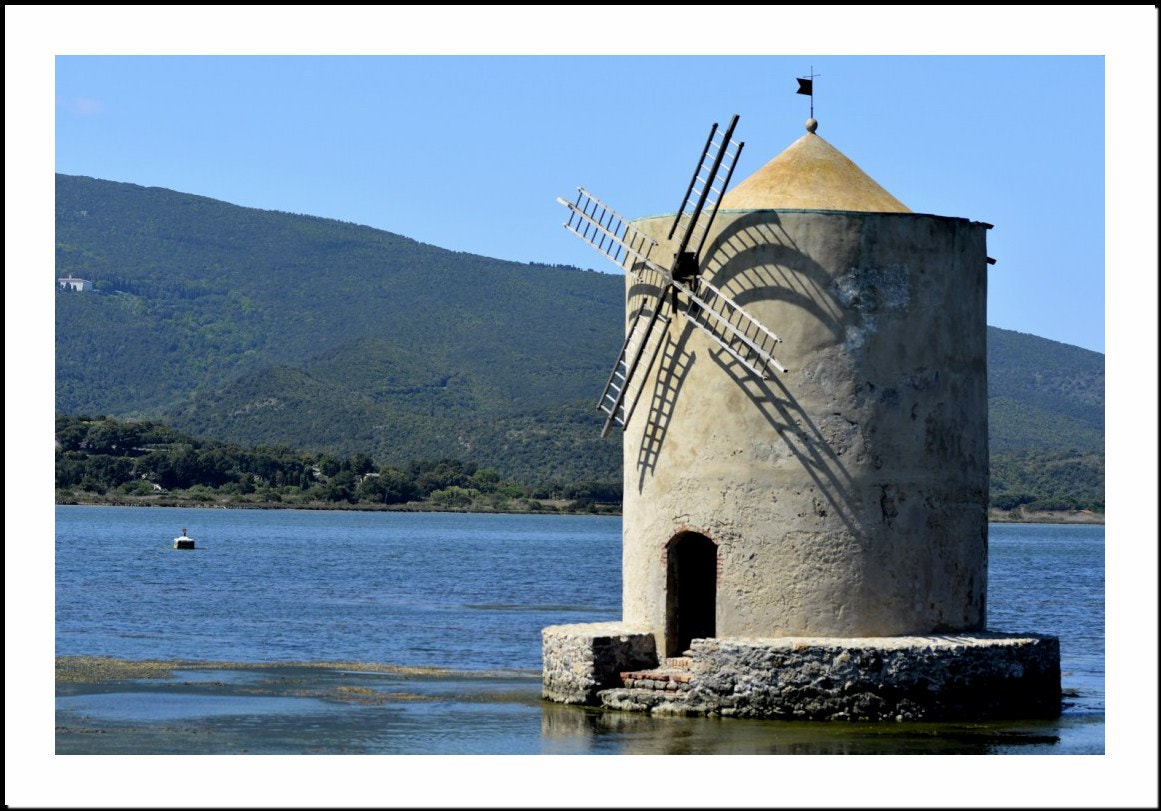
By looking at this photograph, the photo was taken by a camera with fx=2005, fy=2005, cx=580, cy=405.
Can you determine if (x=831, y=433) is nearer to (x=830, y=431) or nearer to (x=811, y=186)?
(x=830, y=431)

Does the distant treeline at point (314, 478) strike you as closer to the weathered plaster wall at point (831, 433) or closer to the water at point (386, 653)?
the water at point (386, 653)

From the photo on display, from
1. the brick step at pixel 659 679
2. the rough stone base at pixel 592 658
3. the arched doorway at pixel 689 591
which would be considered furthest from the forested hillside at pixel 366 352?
the brick step at pixel 659 679

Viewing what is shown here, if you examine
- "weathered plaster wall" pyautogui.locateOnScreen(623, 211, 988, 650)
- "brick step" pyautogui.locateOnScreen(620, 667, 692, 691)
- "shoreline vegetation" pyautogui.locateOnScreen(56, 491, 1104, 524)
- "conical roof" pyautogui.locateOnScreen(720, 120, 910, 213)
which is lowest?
"shoreline vegetation" pyautogui.locateOnScreen(56, 491, 1104, 524)

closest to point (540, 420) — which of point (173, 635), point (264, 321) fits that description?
point (264, 321)

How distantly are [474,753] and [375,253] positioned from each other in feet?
569

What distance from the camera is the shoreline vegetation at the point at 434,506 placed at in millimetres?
107500

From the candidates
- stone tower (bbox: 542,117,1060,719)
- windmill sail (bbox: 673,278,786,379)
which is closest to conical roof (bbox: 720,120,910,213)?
stone tower (bbox: 542,117,1060,719)

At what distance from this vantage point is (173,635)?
29.3 m

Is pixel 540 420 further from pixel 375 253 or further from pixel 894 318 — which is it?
pixel 894 318

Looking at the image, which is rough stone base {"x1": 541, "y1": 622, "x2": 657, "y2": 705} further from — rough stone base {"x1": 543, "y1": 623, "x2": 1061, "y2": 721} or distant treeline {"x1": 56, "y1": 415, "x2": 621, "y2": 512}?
distant treeline {"x1": 56, "y1": 415, "x2": 621, "y2": 512}

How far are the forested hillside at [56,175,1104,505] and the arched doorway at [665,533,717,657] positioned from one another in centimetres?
9685

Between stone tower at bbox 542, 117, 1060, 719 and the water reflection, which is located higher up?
stone tower at bbox 542, 117, 1060, 719

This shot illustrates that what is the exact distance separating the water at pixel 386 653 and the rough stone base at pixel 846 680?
256 mm

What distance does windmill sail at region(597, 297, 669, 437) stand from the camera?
19.1m
